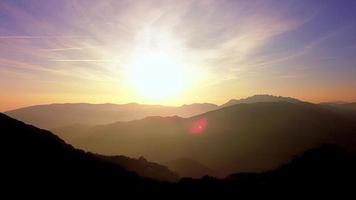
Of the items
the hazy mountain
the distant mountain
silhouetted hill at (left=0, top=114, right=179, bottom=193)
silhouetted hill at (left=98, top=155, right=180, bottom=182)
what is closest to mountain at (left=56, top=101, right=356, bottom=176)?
the distant mountain

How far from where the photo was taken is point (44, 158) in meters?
27.8

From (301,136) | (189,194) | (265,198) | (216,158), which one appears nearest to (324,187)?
(265,198)

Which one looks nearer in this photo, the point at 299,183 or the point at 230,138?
the point at 299,183

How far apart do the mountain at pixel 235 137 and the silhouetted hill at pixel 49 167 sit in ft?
206

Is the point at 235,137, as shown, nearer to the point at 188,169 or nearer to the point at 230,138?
the point at 230,138

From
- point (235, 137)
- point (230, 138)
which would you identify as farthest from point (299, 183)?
point (235, 137)

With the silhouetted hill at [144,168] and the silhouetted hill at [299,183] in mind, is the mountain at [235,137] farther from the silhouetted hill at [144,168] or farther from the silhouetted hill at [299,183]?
the silhouetted hill at [299,183]

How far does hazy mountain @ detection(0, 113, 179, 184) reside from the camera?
83.5ft

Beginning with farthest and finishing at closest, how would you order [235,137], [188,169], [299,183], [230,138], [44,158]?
[235,137] → [230,138] → [188,169] → [299,183] → [44,158]

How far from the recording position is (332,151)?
138 ft

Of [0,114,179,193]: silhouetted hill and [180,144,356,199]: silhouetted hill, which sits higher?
[0,114,179,193]: silhouetted hill

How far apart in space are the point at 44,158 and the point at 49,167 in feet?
4.81

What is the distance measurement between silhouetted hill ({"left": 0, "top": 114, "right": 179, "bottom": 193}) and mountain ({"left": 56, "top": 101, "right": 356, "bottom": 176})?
6278 centimetres

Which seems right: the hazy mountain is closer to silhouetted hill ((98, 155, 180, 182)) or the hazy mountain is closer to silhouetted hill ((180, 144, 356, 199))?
silhouetted hill ((180, 144, 356, 199))
